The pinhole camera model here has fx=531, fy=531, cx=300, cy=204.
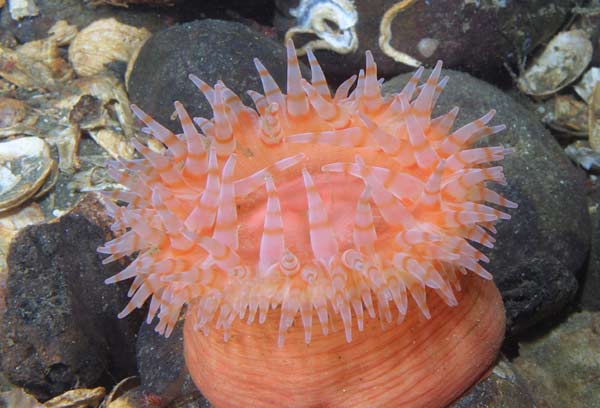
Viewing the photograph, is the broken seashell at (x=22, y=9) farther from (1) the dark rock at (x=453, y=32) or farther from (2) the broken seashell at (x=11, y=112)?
(1) the dark rock at (x=453, y=32)

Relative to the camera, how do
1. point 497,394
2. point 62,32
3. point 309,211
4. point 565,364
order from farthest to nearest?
point 62,32 → point 565,364 → point 497,394 → point 309,211

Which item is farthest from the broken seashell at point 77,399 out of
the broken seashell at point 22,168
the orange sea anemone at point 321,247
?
the broken seashell at point 22,168

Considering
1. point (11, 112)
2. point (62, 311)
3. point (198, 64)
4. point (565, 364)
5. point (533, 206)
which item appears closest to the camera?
point (62, 311)

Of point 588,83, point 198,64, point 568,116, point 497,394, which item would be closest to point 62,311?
point 198,64

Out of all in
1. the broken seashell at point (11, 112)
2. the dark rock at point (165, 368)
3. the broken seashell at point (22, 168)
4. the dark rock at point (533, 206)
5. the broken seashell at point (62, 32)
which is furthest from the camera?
the broken seashell at point (62, 32)

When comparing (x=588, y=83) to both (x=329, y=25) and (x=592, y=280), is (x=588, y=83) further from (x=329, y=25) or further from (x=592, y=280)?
(x=329, y=25)

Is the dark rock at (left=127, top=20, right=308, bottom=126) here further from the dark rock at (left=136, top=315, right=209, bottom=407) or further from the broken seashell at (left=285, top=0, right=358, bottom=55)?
the dark rock at (left=136, top=315, right=209, bottom=407)

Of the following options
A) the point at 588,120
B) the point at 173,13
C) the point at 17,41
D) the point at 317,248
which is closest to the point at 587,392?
the point at 317,248
